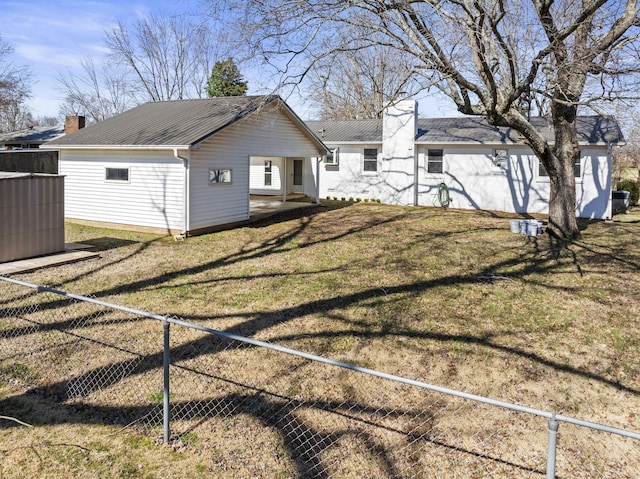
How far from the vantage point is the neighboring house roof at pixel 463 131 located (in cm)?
1872

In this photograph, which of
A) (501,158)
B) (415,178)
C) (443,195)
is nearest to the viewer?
(501,158)

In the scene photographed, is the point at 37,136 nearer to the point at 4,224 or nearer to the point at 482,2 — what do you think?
the point at 4,224

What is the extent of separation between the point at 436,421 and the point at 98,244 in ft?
34.5

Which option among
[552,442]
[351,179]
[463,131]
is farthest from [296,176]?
[552,442]

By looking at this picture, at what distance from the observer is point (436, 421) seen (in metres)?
5.15

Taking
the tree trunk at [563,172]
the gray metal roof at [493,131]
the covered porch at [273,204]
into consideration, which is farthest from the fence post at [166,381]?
the gray metal roof at [493,131]

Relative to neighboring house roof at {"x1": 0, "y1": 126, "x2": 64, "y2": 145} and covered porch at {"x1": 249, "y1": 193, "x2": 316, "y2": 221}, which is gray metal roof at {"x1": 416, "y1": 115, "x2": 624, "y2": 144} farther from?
neighboring house roof at {"x1": 0, "y1": 126, "x2": 64, "y2": 145}

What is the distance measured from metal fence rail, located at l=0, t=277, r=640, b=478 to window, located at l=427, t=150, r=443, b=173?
1622cm

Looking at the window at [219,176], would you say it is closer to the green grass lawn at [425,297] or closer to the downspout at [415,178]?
the green grass lawn at [425,297]

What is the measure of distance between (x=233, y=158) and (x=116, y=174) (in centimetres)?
356

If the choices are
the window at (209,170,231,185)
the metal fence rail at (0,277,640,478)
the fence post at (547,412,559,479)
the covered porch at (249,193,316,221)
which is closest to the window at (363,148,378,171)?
the covered porch at (249,193,316,221)

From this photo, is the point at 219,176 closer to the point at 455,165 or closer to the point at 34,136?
the point at 455,165

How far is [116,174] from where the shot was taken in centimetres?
1559

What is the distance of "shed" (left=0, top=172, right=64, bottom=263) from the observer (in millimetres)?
10469
